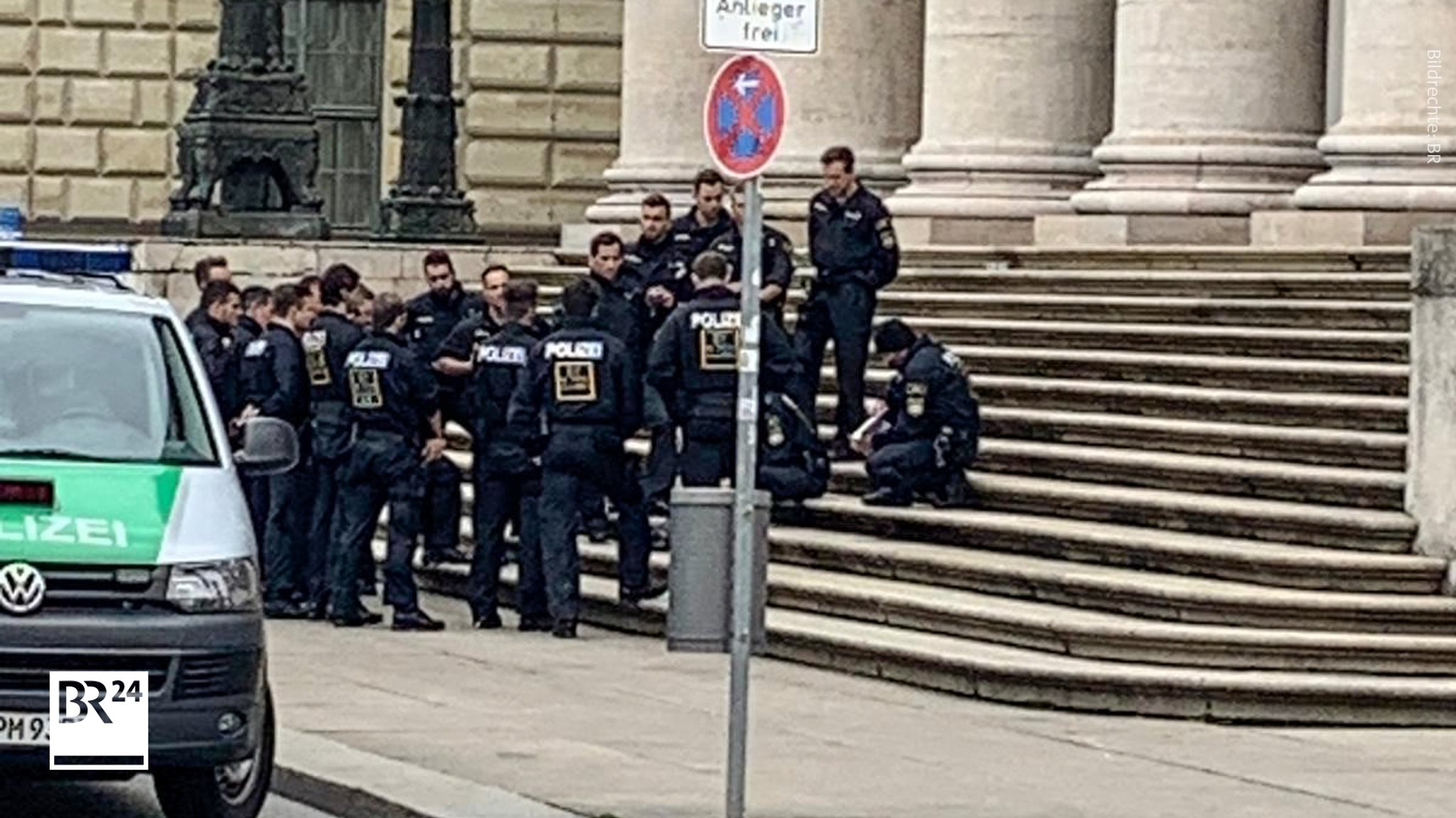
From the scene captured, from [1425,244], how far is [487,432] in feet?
16.7

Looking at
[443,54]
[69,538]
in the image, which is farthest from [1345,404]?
[443,54]

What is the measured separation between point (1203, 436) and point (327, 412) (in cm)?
447

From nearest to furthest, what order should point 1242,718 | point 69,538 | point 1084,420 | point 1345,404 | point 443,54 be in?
point 69,538
point 1242,718
point 1345,404
point 1084,420
point 443,54

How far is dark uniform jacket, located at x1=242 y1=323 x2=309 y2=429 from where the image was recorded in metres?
23.1

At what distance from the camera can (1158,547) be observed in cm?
1978

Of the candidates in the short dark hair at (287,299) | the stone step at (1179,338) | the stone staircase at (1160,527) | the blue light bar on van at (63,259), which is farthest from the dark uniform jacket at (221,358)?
the blue light bar on van at (63,259)

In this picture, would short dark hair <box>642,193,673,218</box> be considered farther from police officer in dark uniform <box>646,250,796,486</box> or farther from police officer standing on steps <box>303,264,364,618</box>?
police officer in dark uniform <box>646,250,796,486</box>

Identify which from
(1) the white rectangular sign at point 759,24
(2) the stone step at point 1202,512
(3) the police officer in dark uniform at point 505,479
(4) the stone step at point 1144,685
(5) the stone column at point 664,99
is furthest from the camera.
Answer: (5) the stone column at point 664,99

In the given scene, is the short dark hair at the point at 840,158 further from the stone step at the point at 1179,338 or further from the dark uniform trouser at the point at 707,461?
the dark uniform trouser at the point at 707,461

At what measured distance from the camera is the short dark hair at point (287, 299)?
2333 cm

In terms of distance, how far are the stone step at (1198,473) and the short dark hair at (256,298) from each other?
3963 millimetres

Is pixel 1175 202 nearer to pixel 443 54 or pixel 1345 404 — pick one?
pixel 1345 404

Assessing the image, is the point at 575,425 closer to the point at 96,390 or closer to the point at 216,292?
the point at 216,292

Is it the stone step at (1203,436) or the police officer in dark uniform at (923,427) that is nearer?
the stone step at (1203,436)
